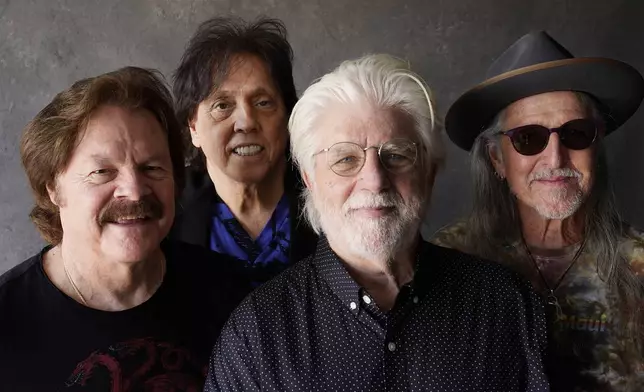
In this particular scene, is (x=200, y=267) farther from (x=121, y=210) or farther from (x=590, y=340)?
(x=590, y=340)

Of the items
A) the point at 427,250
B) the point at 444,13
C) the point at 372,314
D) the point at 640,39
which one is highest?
the point at 444,13

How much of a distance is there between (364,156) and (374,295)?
0.35 meters

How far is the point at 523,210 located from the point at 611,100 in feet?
1.52

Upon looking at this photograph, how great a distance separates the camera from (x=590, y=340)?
69.7 inches

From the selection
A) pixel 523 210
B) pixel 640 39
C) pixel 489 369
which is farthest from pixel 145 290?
pixel 640 39

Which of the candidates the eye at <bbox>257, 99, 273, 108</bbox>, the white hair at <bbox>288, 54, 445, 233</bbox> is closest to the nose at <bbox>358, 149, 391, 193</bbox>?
the white hair at <bbox>288, 54, 445, 233</bbox>

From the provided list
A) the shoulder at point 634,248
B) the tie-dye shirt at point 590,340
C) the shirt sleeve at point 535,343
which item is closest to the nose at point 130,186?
the shirt sleeve at point 535,343

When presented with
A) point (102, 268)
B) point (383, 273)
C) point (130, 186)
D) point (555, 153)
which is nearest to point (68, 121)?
point (130, 186)

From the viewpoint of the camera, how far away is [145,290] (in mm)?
1609

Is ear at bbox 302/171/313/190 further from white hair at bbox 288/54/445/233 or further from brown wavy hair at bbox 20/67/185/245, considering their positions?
brown wavy hair at bbox 20/67/185/245

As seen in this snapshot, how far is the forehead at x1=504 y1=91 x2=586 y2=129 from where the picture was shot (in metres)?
1.85

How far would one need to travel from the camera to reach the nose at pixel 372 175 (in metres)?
1.40

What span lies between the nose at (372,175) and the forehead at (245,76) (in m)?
0.74

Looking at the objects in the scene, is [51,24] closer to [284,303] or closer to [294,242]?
[294,242]
